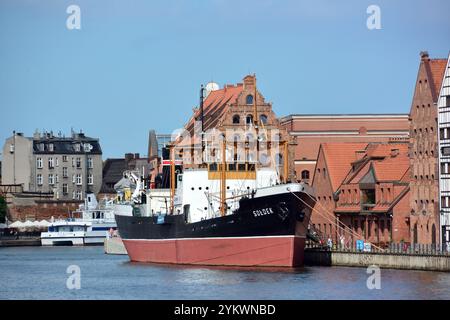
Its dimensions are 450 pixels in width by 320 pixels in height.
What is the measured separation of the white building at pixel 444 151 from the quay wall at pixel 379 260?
623cm

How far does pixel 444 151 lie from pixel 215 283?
22.1 meters

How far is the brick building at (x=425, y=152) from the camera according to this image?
94.7m

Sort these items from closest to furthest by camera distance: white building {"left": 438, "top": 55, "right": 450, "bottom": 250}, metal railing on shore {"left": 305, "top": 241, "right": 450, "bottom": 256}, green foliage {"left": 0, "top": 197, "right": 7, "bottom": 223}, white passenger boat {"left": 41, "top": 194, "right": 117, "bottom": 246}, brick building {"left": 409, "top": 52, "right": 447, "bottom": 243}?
metal railing on shore {"left": 305, "top": 241, "right": 450, "bottom": 256} → white building {"left": 438, "top": 55, "right": 450, "bottom": 250} → brick building {"left": 409, "top": 52, "right": 447, "bottom": 243} → white passenger boat {"left": 41, "top": 194, "right": 117, "bottom": 246} → green foliage {"left": 0, "top": 197, "right": 7, "bottom": 223}

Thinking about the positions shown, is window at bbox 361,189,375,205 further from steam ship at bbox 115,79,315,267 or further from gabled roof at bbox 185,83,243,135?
gabled roof at bbox 185,83,243,135

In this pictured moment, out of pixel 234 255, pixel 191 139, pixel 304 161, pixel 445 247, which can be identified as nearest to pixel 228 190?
pixel 234 255

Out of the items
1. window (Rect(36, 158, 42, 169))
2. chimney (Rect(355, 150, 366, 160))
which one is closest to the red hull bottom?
chimney (Rect(355, 150, 366, 160))

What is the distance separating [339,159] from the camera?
117250 millimetres

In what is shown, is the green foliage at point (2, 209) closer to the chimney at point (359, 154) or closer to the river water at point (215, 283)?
the chimney at point (359, 154)

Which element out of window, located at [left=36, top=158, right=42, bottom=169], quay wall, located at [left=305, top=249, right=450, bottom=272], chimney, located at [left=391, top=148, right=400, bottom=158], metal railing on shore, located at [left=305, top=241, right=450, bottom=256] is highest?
window, located at [left=36, top=158, right=42, bottom=169]

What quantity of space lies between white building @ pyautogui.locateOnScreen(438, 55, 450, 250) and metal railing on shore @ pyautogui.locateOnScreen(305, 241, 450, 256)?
2.48 metres

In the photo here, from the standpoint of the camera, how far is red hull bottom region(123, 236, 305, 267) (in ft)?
293

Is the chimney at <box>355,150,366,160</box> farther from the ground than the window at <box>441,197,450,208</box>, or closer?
farther from the ground

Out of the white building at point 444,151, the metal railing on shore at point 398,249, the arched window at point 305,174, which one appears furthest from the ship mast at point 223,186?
the arched window at point 305,174
